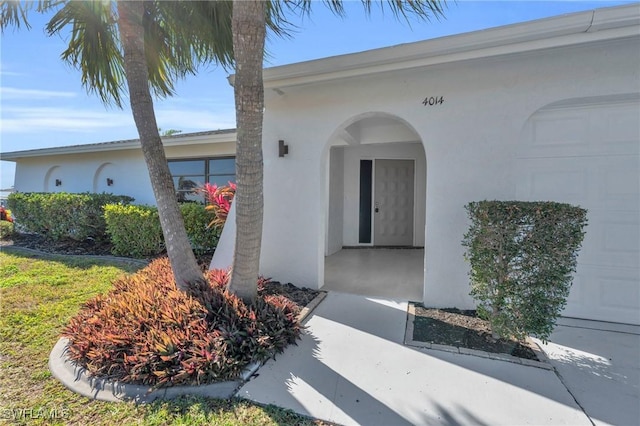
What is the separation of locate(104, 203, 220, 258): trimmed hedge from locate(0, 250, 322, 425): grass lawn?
7.42ft

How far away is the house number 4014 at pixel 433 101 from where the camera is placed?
15.8 feet

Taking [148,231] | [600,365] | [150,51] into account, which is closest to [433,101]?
[600,365]

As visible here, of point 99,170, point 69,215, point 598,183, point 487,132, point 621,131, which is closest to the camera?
point 621,131

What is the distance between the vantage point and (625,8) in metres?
3.52

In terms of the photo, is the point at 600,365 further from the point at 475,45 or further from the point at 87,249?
the point at 87,249

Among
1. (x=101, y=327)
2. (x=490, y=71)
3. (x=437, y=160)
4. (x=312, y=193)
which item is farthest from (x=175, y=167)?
(x=490, y=71)

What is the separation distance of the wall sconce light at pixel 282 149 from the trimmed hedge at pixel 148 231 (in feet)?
10.7

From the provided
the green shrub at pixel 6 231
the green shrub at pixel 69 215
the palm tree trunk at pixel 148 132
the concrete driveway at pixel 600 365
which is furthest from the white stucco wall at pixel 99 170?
the concrete driveway at pixel 600 365

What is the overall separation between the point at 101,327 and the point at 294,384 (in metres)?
2.38

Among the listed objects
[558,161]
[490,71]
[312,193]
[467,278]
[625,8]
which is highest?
[625,8]

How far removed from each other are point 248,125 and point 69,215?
9354mm

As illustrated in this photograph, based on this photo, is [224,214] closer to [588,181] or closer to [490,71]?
[490,71]

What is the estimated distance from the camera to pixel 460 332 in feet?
13.2

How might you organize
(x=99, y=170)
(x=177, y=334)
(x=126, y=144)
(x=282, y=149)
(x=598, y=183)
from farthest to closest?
1. (x=99, y=170)
2. (x=126, y=144)
3. (x=282, y=149)
4. (x=598, y=183)
5. (x=177, y=334)
